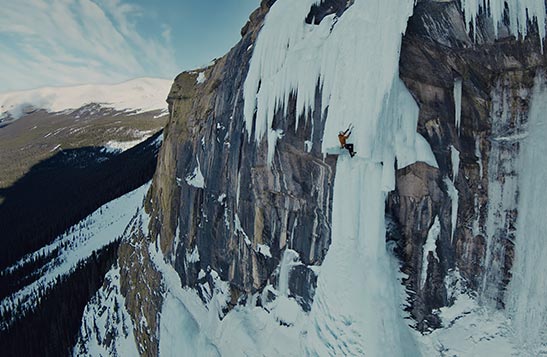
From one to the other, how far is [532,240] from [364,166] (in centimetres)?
428

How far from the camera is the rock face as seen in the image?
8070 mm

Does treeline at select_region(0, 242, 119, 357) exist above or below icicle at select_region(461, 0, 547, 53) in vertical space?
below

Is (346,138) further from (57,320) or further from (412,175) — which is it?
(57,320)

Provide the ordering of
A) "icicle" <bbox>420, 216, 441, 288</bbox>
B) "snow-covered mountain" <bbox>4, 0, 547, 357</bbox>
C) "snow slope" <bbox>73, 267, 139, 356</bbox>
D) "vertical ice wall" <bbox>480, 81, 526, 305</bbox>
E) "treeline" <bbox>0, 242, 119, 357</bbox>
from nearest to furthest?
"snow-covered mountain" <bbox>4, 0, 547, 357</bbox> → "vertical ice wall" <bbox>480, 81, 526, 305</bbox> → "icicle" <bbox>420, 216, 441, 288</bbox> → "snow slope" <bbox>73, 267, 139, 356</bbox> → "treeline" <bbox>0, 242, 119, 357</bbox>

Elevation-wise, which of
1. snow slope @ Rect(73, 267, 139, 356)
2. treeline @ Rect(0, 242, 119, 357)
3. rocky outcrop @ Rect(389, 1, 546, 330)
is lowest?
treeline @ Rect(0, 242, 119, 357)

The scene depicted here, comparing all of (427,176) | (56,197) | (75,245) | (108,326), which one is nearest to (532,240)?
(427,176)

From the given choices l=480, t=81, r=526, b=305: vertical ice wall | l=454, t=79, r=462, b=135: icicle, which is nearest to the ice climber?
l=454, t=79, r=462, b=135: icicle

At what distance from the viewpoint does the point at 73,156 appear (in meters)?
136

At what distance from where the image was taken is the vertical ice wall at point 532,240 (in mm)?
7738

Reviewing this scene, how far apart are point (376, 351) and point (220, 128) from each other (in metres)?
10.0

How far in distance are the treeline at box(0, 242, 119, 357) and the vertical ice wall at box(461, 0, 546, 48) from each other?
3640 cm

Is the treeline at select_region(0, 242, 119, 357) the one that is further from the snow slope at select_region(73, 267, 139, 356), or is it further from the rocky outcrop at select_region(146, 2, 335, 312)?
the rocky outcrop at select_region(146, 2, 335, 312)

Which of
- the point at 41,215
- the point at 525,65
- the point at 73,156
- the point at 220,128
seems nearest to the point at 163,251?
the point at 220,128

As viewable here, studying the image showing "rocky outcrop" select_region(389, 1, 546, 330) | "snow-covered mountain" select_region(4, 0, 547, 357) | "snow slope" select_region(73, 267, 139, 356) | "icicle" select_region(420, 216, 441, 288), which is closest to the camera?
"snow-covered mountain" select_region(4, 0, 547, 357)
